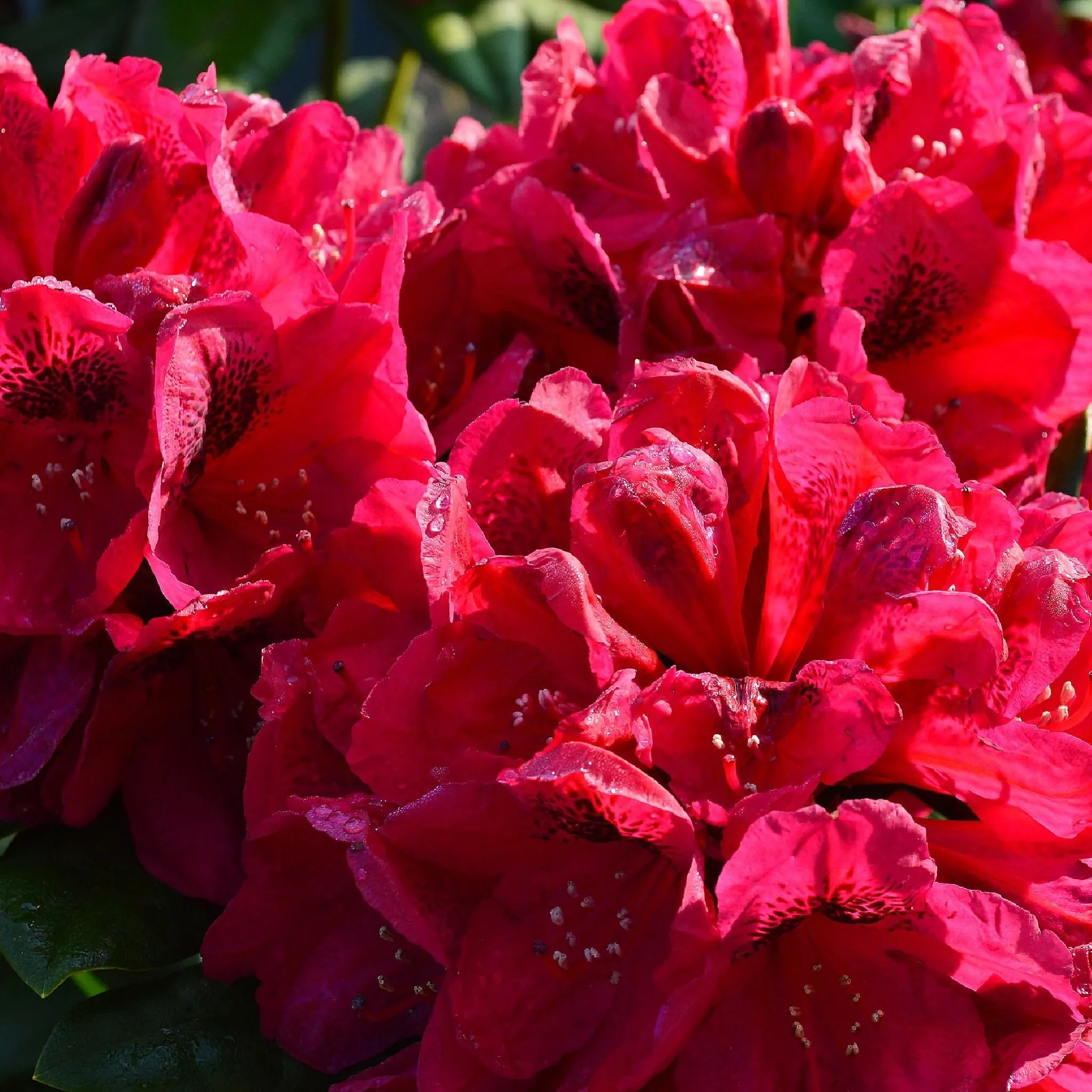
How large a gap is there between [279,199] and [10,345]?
7.9 inches

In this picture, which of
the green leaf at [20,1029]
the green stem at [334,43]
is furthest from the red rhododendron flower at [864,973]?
the green stem at [334,43]

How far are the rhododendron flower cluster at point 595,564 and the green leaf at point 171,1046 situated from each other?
0.07 feet

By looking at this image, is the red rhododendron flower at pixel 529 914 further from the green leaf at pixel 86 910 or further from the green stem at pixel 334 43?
the green stem at pixel 334 43

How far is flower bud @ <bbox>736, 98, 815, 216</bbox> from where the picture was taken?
0.76 meters

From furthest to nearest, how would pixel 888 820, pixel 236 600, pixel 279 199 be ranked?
pixel 279 199, pixel 236 600, pixel 888 820

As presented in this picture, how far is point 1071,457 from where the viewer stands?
89cm

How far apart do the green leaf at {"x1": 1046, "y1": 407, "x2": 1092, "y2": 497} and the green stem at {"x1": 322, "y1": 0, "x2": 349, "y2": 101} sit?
1.03 metres

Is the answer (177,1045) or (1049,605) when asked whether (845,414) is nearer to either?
(1049,605)

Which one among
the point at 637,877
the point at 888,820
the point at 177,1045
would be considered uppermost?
the point at 888,820

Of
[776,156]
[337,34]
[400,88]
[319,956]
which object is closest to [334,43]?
[337,34]

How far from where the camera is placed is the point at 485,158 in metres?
0.89

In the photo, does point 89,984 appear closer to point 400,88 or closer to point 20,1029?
point 20,1029

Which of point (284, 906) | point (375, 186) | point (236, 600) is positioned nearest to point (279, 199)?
point (375, 186)

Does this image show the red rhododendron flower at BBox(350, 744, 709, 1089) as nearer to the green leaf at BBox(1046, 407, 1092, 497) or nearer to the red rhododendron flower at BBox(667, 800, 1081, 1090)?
the red rhododendron flower at BBox(667, 800, 1081, 1090)
